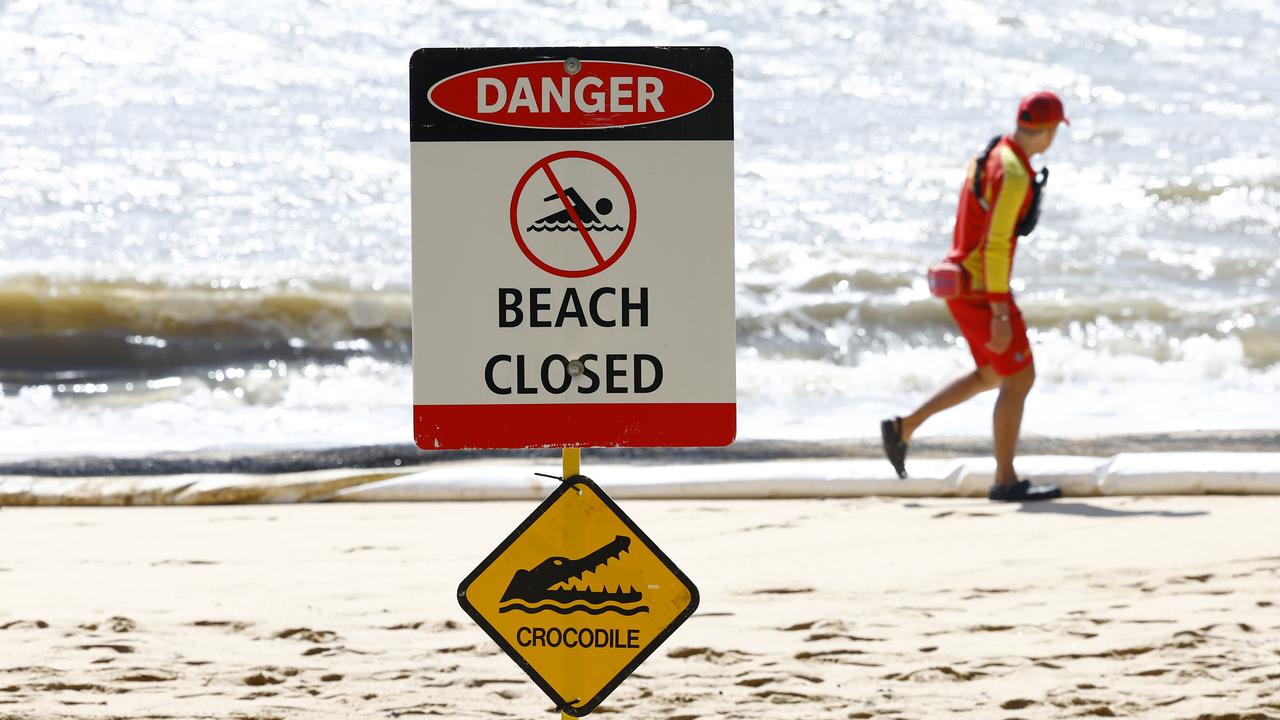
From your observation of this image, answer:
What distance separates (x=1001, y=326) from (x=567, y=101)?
3969 mm

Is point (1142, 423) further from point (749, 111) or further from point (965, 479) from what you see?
point (749, 111)

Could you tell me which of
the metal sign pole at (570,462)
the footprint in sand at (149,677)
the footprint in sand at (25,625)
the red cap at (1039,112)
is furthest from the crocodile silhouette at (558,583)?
the red cap at (1039,112)

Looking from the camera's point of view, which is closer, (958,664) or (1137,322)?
(958,664)

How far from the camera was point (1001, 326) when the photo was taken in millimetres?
6652

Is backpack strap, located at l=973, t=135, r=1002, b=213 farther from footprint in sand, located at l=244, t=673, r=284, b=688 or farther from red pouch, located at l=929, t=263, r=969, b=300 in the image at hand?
footprint in sand, located at l=244, t=673, r=284, b=688

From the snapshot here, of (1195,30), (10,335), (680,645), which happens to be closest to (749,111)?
(1195,30)

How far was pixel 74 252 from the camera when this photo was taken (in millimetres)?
14984

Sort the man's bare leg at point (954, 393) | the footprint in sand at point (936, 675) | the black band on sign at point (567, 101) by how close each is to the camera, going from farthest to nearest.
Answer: the man's bare leg at point (954, 393), the footprint in sand at point (936, 675), the black band on sign at point (567, 101)

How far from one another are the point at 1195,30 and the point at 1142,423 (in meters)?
19.4

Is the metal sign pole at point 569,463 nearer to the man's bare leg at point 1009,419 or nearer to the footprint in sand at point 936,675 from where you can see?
the footprint in sand at point 936,675

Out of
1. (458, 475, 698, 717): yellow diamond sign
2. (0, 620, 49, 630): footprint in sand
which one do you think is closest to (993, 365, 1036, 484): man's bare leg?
(0, 620, 49, 630): footprint in sand

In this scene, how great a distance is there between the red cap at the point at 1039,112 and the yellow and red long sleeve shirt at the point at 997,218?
0.11 metres

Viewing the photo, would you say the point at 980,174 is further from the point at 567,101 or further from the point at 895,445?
the point at 567,101

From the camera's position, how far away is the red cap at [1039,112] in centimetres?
674
